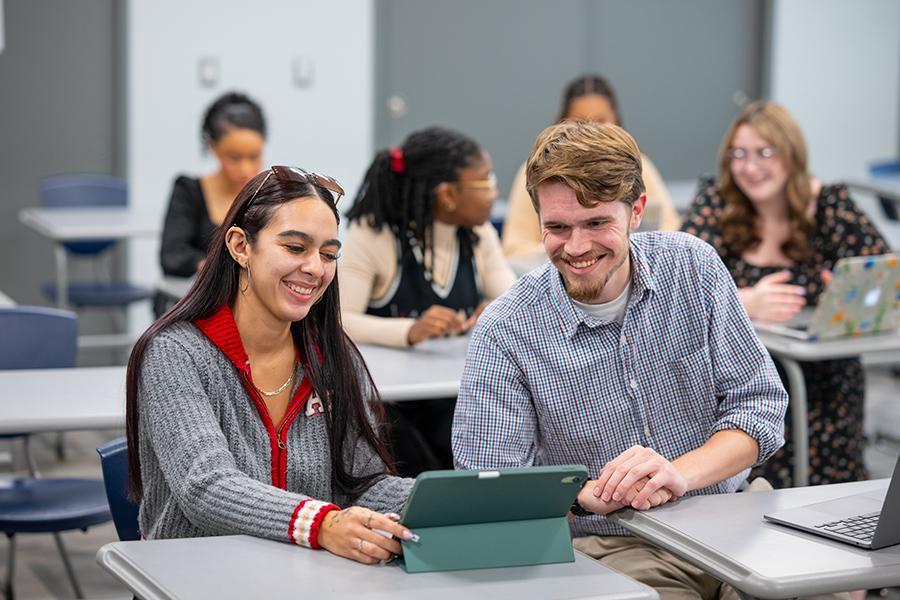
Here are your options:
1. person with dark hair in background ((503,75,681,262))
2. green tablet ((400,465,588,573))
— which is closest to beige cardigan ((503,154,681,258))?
person with dark hair in background ((503,75,681,262))

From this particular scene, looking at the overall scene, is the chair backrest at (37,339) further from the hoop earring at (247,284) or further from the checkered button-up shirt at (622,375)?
the checkered button-up shirt at (622,375)

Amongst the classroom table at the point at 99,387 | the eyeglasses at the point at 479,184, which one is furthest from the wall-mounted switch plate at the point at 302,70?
the classroom table at the point at 99,387

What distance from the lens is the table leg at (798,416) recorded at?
338 centimetres

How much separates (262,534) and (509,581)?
1.20 feet

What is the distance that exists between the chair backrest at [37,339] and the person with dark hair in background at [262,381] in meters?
1.19

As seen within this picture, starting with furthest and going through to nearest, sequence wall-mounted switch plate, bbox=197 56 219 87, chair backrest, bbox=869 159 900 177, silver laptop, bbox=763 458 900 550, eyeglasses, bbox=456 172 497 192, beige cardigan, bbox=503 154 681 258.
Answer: chair backrest, bbox=869 159 900 177 → wall-mounted switch plate, bbox=197 56 219 87 → beige cardigan, bbox=503 154 681 258 → eyeglasses, bbox=456 172 497 192 → silver laptop, bbox=763 458 900 550

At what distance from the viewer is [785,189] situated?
3646 mm

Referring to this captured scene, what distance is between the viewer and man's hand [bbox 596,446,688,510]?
1994 mm

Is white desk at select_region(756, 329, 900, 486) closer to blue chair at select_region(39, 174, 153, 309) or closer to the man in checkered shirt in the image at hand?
the man in checkered shirt

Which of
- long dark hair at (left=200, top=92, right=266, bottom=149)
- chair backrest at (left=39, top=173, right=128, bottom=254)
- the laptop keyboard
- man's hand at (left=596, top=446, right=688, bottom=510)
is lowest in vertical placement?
the laptop keyboard

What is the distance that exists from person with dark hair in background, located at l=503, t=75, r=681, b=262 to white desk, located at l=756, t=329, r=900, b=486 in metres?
0.87

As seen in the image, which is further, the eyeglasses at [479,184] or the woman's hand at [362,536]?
the eyeglasses at [479,184]

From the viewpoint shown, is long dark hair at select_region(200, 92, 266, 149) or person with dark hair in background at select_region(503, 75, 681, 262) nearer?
person with dark hair in background at select_region(503, 75, 681, 262)

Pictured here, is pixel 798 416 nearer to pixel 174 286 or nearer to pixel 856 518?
pixel 856 518
